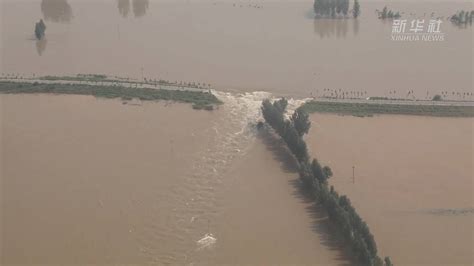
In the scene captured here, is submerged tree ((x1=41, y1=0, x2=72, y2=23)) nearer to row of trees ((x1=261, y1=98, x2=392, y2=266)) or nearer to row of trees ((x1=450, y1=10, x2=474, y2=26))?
row of trees ((x1=261, y1=98, x2=392, y2=266))

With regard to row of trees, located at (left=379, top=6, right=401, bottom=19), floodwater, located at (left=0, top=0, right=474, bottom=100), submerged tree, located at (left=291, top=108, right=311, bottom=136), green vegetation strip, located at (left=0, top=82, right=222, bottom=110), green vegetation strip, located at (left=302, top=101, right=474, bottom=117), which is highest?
row of trees, located at (left=379, top=6, right=401, bottom=19)

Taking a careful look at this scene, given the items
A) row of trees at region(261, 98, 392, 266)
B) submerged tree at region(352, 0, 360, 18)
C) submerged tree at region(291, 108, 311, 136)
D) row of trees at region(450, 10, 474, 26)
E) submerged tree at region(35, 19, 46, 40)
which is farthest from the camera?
submerged tree at region(352, 0, 360, 18)

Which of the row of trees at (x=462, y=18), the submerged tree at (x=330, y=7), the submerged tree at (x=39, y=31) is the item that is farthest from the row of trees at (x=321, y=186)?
the row of trees at (x=462, y=18)

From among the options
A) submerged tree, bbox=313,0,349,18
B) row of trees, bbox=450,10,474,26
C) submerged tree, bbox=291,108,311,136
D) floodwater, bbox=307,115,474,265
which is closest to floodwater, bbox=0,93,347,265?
submerged tree, bbox=291,108,311,136

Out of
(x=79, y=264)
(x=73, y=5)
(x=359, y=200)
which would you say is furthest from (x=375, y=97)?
(x=73, y=5)

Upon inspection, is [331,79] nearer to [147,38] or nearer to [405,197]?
[405,197]

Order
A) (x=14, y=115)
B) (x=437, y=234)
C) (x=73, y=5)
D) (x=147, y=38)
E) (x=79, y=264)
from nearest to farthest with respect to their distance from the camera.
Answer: (x=79, y=264) → (x=437, y=234) → (x=14, y=115) → (x=147, y=38) → (x=73, y=5)
